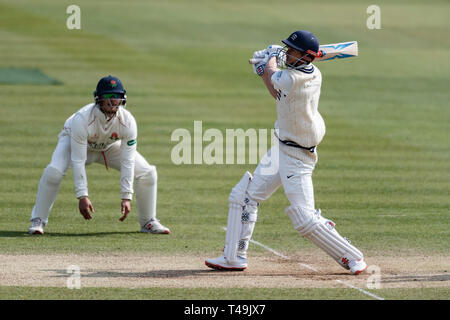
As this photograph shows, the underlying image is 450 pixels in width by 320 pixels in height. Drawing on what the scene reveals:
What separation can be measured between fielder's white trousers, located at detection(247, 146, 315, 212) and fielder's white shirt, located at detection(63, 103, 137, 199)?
5.33 feet

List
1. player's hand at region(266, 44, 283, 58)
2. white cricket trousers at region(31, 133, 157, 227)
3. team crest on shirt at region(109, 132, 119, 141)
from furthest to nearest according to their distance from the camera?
white cricket trousers at region(31, 133, 157, 227) < team crest on shirt at region(109, 132, 119, 141) < player's hand at region(266, 44, 283, 58)

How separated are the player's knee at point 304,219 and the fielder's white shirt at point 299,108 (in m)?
0.47

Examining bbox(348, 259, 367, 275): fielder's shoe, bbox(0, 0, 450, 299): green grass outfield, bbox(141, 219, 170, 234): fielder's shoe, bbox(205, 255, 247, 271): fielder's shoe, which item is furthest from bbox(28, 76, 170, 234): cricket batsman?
bbox(348, 259, 367, 275): fielder's shoe

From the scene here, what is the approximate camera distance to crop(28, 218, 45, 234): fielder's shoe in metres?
8.96

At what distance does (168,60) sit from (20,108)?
19.0 ft

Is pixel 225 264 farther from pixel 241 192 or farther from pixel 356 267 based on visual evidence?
pixel 356 267

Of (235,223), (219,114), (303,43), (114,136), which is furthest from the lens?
(219,114)

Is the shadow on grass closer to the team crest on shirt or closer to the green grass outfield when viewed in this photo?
the green grass outfield

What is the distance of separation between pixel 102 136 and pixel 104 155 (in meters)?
0.46

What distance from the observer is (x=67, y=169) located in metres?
8.93

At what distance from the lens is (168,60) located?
21406mm

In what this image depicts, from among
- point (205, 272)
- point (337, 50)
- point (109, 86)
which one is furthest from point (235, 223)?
point (109, 86)
